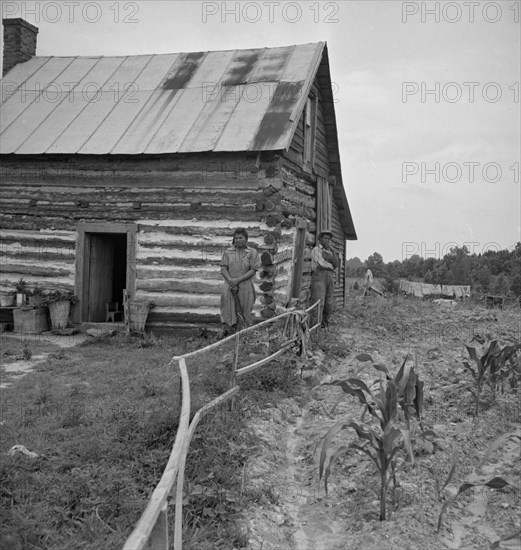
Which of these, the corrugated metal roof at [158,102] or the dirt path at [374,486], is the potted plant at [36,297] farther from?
the dirt path at [374,486]

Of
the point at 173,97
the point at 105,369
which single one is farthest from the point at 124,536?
the point at 173,97

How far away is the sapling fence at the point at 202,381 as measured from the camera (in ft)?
6.97

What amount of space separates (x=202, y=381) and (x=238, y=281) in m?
2.47

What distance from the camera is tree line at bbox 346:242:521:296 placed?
39156 mm

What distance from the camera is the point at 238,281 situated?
340 inches

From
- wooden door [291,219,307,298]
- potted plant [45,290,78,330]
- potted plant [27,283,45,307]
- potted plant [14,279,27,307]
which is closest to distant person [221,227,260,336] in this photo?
wooden door [291,219,307,298]

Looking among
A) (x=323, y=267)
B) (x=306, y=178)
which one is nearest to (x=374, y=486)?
(x=323, y=267)

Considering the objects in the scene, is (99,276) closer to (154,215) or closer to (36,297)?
(36,297)

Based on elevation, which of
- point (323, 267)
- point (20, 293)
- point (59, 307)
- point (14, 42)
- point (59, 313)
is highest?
point (14, 42)

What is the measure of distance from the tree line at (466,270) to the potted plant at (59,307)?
27.5m

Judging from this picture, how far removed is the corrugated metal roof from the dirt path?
5489 mm

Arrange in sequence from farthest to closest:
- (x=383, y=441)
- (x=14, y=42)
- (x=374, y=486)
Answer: (x=14, y=42)
(x=374, y=486)
(x=383, y=441)

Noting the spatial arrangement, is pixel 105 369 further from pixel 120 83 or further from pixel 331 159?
pixel 331 159

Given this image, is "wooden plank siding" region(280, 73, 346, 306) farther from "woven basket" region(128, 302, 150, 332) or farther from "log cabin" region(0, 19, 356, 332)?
"woven basket" region(128, 302, 150, 332)
